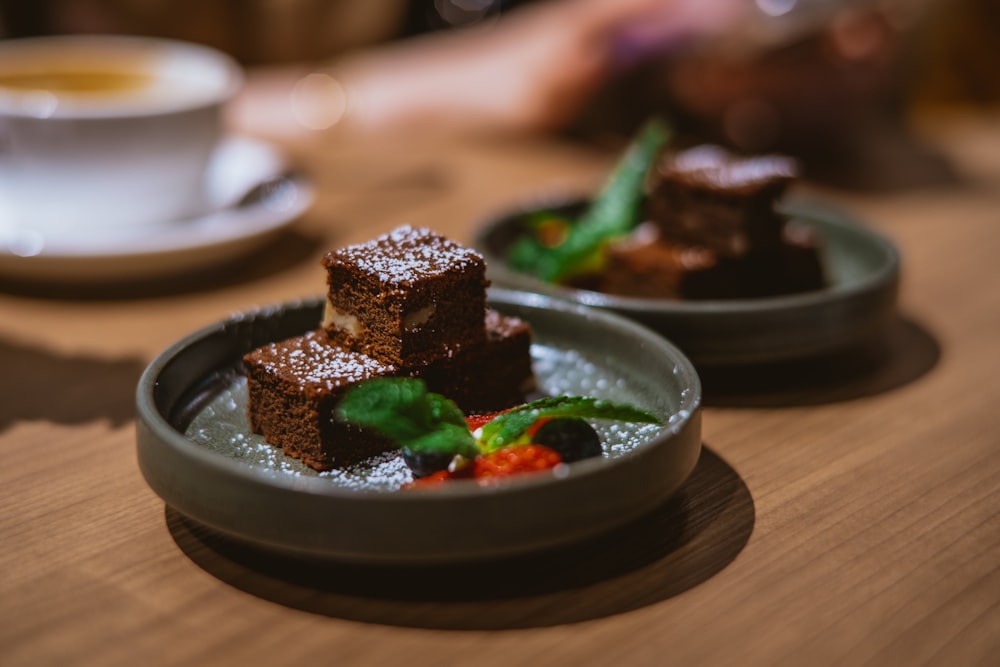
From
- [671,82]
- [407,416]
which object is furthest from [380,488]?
[671,82]

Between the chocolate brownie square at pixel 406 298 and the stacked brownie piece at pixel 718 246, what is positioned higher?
the chocolate brownie square at pixel 406 298

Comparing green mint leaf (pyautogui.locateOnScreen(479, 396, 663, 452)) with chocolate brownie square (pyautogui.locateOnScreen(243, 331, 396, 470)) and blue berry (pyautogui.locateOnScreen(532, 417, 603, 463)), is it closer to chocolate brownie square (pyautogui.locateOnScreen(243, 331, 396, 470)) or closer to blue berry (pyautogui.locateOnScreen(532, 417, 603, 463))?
blue berry (pyautogui.locateOnScreen(532, 417, 603, 463))

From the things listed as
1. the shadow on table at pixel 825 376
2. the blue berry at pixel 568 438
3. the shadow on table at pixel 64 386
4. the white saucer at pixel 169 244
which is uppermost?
the blue berry at pixel 568 438

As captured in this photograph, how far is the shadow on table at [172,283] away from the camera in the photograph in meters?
1.65

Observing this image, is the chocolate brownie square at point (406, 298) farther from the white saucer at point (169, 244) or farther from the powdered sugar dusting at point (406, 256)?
the white saucer at point (169, 244)

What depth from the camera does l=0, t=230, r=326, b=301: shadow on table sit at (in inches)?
65.0

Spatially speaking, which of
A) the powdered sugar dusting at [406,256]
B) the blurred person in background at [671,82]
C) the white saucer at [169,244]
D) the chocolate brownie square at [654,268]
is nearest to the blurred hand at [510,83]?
the blurred person in background at [671,82]

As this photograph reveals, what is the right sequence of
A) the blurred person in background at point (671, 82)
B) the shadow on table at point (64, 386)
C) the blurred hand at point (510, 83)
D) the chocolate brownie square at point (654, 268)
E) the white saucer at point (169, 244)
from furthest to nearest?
the blurred hand at point (510, 83) < the blurred person in background at point (671, 82) < the white saucer at point (169, 244) < the chocolate brownie square at point (654, 268) < the shadow on table at point (64, 386)

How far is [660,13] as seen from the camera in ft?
8.68

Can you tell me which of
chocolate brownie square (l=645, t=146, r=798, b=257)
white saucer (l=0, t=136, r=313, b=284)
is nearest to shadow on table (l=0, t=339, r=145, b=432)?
white saucer (l=0, t=136, r=313, b=284)

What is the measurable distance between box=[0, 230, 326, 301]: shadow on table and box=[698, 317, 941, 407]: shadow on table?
0.80 meters

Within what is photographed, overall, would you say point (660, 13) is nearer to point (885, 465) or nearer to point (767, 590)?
point (885, 465)

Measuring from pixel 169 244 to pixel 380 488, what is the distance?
0.78 metres

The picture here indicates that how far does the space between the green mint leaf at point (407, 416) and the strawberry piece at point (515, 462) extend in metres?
0.02
